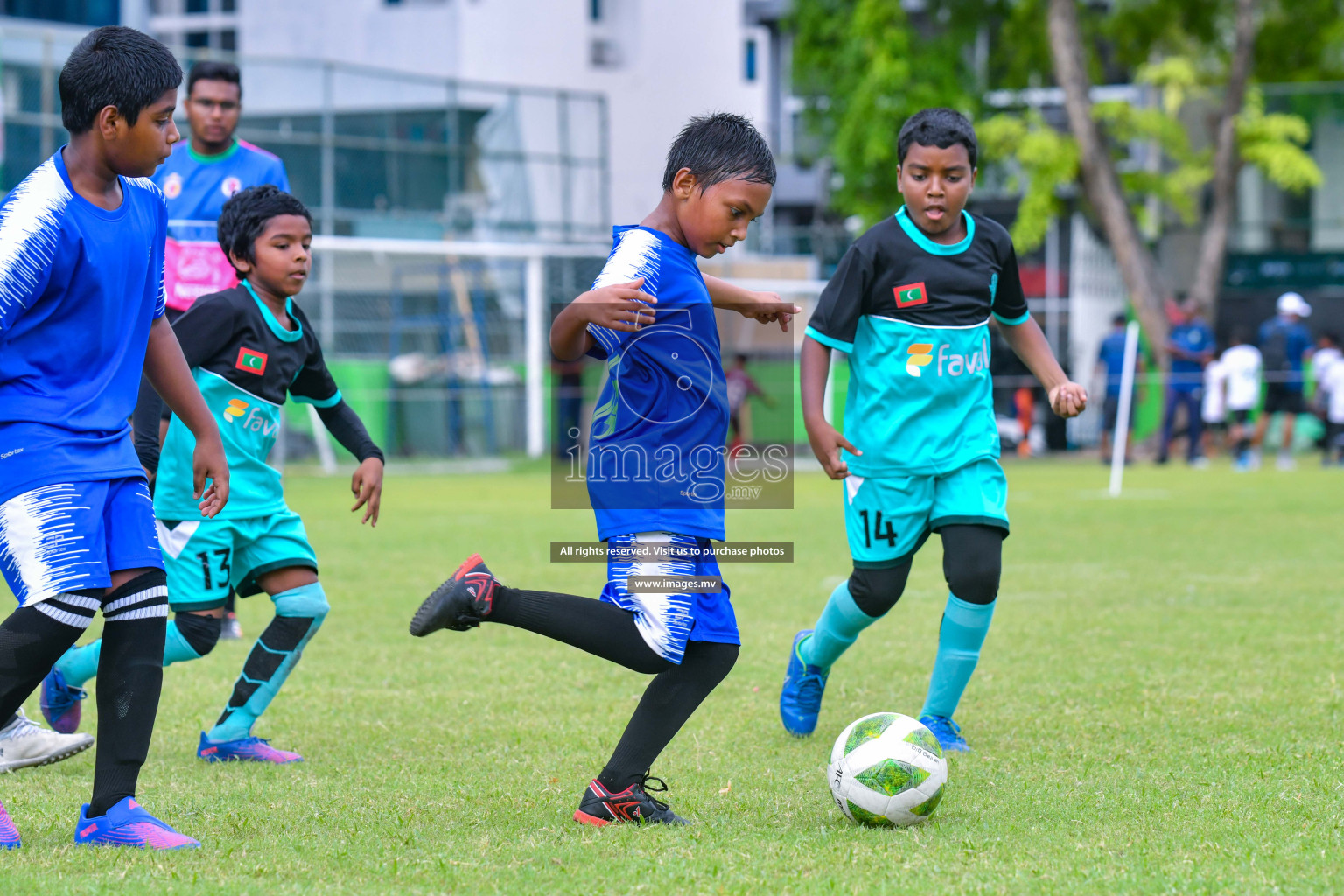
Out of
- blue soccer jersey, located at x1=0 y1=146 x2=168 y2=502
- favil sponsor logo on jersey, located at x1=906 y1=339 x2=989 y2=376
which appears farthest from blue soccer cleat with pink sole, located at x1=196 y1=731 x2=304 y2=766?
favil sponsor logo on jersey, located at x1=906 y1=339 x2=989 y2=376

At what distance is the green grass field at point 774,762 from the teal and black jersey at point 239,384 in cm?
79

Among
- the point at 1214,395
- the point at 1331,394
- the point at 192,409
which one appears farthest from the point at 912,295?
the point at 1214,395

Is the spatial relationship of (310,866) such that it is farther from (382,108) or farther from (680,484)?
(382,108)

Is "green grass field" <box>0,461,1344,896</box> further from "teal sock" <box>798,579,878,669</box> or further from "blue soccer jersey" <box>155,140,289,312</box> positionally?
"blue soccer jersey" <box>155,140,289,312</box>

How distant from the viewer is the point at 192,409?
3.47m

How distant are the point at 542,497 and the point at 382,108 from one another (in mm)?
8591

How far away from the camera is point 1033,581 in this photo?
28.3 feet

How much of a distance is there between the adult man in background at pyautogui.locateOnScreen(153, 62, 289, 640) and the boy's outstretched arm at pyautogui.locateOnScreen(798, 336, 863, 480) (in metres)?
2.36

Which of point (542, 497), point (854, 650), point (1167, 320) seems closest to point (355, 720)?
point (854, 650)

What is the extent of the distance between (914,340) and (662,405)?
1421 millimetres

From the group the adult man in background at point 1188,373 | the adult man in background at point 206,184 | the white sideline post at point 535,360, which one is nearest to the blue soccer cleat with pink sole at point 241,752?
the adult man in background at point 206,184

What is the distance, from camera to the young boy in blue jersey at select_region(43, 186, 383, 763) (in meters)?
4.36

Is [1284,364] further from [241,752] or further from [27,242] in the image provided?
[27,242]

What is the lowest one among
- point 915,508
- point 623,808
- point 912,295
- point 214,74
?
point 623,808
